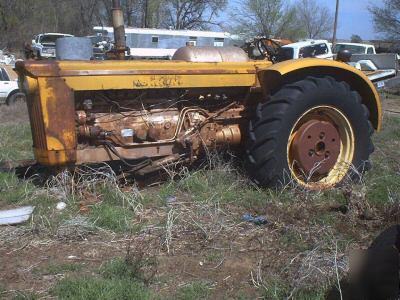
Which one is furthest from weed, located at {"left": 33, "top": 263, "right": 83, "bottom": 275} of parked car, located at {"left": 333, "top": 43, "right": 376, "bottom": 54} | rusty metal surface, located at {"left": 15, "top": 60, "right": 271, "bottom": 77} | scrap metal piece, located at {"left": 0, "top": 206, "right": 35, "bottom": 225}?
parked car, located at {"left": 333, "top": 43, "right": 376, "bottom": 54}

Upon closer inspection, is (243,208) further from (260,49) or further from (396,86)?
(396,86)

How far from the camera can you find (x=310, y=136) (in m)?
5.71

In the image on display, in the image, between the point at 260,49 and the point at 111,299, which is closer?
the point at 111,299

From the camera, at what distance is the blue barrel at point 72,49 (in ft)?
19.2

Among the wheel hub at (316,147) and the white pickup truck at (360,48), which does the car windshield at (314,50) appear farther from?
the wheel hub at (316,147)

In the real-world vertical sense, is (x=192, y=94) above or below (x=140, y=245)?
above

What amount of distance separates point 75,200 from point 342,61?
344 cm

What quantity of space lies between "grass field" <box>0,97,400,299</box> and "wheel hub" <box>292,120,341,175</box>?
1.17 ft

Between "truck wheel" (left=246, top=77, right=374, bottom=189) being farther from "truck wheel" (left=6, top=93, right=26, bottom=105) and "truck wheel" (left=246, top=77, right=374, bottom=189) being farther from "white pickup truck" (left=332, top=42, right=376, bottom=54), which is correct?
"white pickup truck" (left=332, top=42, right=376, bottom=54)

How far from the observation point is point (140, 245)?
417cm

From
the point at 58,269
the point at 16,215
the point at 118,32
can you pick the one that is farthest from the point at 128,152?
the point at 58,269

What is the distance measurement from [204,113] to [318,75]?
1257 millimetres

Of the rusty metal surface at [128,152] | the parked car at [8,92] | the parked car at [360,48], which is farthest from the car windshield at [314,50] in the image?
the rusty metal surface at [128,152]

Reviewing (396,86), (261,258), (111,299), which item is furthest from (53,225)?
(396,86)
